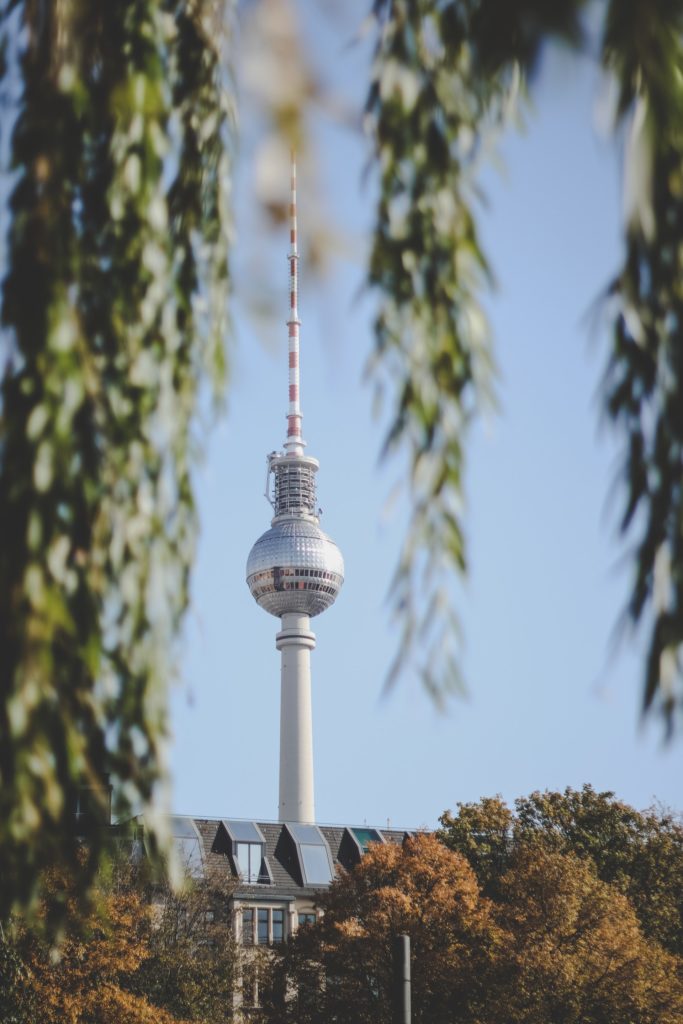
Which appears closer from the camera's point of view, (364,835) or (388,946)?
(388,946)

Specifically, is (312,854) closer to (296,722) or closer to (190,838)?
(190,838)

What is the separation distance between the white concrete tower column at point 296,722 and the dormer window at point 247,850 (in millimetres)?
66786

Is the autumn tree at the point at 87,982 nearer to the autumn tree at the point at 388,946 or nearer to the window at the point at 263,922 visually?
the autumn tree at the point at 388,946

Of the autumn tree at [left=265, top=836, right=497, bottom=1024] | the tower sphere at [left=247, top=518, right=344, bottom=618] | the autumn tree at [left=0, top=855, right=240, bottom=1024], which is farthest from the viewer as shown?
the tower sphere at [left=247, top=518, right=344, bottom=618]

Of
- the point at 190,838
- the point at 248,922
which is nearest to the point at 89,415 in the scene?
the point at 190,838

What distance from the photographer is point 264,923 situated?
4181 inches

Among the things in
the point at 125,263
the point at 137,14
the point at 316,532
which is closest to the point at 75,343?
the point at 125,263

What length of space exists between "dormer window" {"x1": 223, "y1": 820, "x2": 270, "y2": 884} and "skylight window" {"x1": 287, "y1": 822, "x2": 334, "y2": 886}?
10.5 feet

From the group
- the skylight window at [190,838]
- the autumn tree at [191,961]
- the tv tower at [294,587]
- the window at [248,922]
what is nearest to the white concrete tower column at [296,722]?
the tv tower at [294,587]

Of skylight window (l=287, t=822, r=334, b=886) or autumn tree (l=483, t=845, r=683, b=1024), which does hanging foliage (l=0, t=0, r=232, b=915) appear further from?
skylight window (l=287, t=822, r=334, b=886)

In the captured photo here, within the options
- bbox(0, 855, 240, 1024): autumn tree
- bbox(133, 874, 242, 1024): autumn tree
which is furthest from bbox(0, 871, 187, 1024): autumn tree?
bbox(133, 874, 242, 1024): autumn tree

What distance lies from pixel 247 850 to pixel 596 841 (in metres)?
41.9

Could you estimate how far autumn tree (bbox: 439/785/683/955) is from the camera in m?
70.3

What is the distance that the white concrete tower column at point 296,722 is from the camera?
178375 mm
